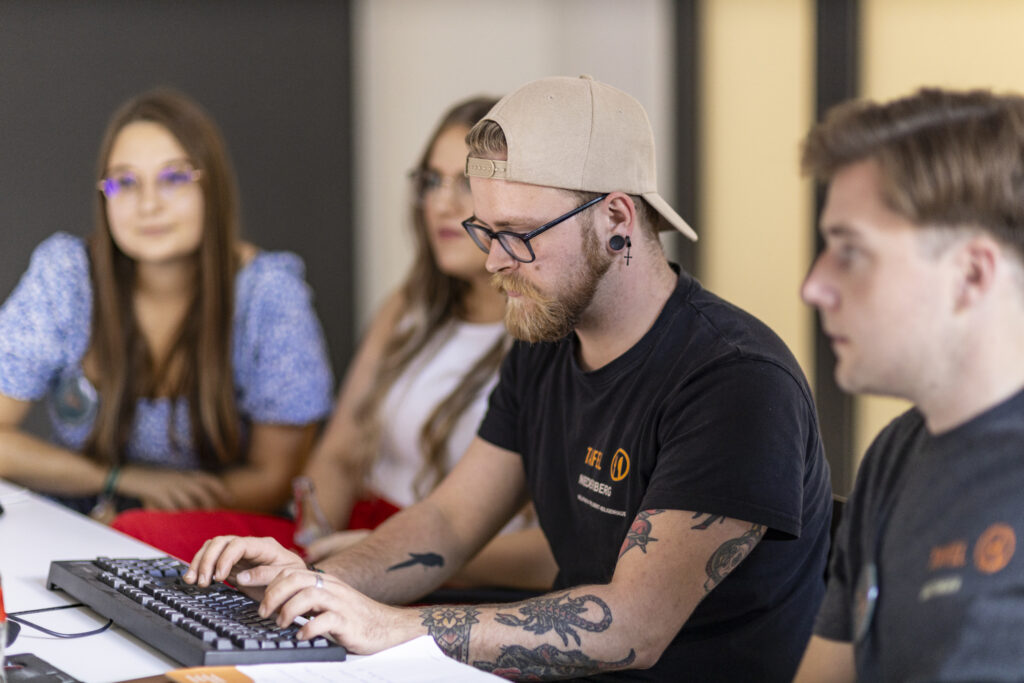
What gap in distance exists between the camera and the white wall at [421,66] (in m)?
4.21

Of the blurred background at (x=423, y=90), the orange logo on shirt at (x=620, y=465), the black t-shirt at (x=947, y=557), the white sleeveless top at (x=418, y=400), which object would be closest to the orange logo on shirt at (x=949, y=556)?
the black t-shirt at (x=947, y=557)

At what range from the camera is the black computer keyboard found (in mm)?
1133

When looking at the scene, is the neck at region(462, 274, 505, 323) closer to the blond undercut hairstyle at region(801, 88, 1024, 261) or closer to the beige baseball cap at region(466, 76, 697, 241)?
the beige baseball cap at region(466, 76, 697, 241)

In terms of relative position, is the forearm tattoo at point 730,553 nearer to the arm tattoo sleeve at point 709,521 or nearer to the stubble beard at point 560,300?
the arm tattoo sleeve at point 709,521

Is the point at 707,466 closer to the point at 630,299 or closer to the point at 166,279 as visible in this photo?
the point at 630,299

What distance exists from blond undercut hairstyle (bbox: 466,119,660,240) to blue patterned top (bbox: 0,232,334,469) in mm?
Answer: 1304

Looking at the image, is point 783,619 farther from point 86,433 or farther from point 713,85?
point 713,85

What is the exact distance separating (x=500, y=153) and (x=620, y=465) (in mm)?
472

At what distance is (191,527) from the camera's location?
7.11 ft

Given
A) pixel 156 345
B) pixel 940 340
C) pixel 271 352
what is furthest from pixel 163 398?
pixel 940 340

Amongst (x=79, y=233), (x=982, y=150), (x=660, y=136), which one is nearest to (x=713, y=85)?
(x=660, y=136)

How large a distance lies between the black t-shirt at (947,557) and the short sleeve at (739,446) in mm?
252

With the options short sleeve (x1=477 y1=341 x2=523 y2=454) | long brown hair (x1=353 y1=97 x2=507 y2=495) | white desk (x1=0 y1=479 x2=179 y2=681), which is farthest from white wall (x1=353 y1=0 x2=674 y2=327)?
short sleeve (x1=477 y1=341 x2=523 y2=454)

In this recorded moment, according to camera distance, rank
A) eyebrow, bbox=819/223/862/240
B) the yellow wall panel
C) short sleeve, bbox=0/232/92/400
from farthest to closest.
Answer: the yellow wall panel, short sleeve, bbox=0/232/92/400, eyebrow, bbox=819/223/862/240
